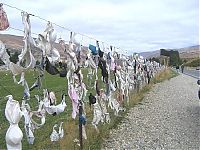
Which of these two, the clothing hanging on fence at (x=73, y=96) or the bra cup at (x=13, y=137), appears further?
the clothing hanging on fence at (x=73, y=96)

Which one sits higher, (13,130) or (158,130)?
(13,130)

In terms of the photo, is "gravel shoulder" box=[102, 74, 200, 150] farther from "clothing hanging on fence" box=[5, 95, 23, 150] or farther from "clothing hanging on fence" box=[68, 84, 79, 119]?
"clothing hanging on fence" box=[5, 95, 23, 150]

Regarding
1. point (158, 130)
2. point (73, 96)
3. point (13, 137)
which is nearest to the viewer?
point (13, 137)

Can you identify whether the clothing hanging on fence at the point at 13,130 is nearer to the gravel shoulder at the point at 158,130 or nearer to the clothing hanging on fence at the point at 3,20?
A: the clothing hanging on fence at the point at 3,20

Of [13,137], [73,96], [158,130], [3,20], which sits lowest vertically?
[158,130]

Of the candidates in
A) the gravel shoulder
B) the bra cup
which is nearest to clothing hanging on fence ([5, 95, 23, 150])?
the bra cup

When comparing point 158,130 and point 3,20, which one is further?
point 158,130

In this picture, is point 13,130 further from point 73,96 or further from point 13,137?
point 73,96

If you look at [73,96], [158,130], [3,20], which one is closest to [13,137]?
A: [3,20]

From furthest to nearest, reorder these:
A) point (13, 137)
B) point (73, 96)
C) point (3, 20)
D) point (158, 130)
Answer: point (158, 130) → point (73, 96) → point (3, 20) → point (13, 137)

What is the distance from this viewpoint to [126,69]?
18172mm

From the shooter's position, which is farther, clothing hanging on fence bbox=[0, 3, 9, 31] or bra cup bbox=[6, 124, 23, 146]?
clothing hanging on fence bbox=[0, 3, 9, 31]

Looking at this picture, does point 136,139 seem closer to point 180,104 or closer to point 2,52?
point 2,52

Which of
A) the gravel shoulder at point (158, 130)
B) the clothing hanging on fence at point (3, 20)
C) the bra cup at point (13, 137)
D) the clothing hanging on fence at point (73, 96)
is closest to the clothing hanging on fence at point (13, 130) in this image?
the bra cup at point (13, 137)
